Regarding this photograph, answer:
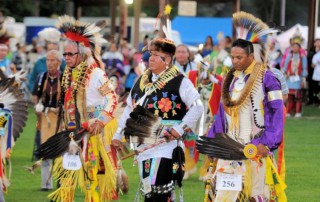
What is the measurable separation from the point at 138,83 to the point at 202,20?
115 ft

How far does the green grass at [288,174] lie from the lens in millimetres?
12031

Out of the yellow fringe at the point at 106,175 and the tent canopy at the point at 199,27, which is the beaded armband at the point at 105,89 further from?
the tent canopy at the point at 199,27

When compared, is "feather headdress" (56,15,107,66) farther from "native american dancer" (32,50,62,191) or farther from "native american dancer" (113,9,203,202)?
"native american dancer" (32,50,62,191)

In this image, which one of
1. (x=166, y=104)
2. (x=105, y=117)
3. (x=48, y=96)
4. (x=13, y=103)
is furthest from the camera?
(x=48, y=96)

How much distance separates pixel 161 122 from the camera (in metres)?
8.93

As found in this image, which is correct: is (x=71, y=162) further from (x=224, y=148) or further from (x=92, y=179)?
(x=224, y=148)

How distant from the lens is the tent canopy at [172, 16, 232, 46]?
4266cm

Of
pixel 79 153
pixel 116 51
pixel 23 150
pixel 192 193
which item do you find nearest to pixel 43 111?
pixel 192 193

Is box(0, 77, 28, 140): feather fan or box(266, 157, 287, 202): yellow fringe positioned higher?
box(0, 77, 28, 140): feather fan

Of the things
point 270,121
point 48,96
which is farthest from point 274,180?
point 48,96

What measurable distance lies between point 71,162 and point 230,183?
2000 millimetres

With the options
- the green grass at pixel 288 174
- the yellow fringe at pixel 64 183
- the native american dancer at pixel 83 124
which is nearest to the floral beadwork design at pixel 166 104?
the native american dancer at pixel 83 124

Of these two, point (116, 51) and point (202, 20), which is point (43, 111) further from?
point (202, 20)

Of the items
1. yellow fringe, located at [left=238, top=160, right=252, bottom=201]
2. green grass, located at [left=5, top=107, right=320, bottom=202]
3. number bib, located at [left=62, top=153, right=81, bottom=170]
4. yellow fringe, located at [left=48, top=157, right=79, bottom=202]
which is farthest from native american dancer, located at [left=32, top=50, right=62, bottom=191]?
yellow fringe, located at [left=238, top=160, right=252, bottom=201]
